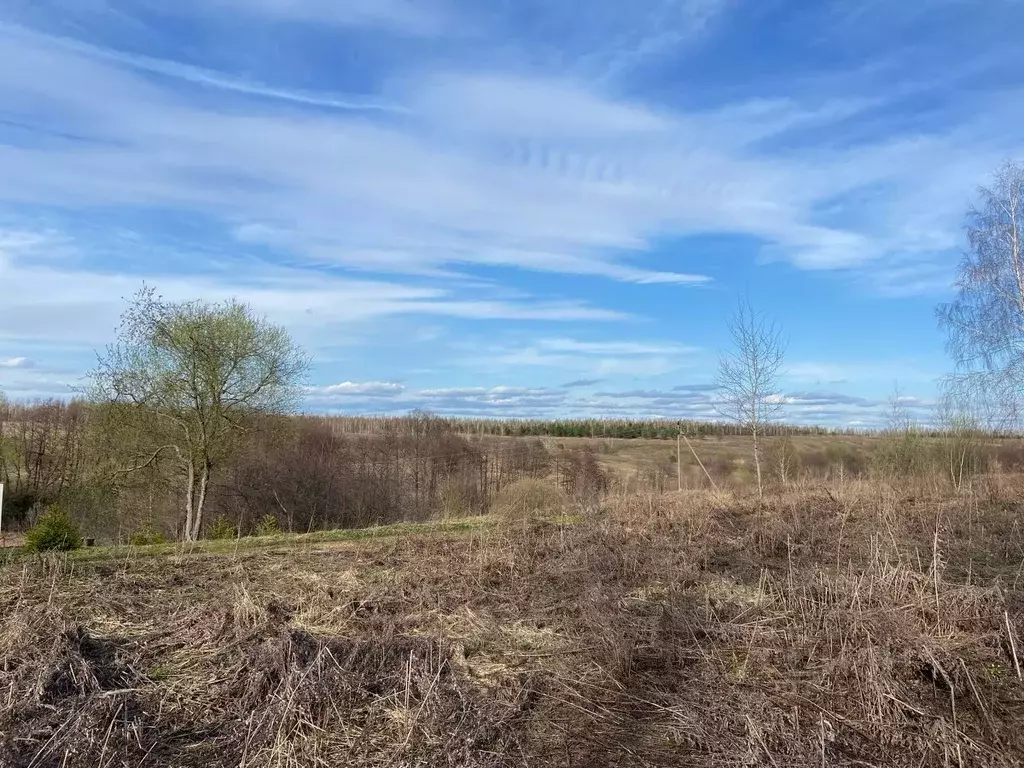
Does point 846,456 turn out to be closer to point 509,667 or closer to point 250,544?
point 250,544

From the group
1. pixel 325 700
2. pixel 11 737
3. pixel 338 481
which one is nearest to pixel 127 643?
pixel 11 737

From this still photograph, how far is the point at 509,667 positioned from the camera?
192 inches

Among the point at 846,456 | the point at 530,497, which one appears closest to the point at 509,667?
the point at 530,497

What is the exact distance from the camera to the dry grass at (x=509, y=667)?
12.1ft

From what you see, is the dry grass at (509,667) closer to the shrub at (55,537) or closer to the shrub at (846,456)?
the shrub at (55,537)

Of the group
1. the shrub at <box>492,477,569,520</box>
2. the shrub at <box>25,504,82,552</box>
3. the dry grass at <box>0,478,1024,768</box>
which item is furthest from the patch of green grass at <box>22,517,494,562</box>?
the shrub at <box>492,477,569,520</box>

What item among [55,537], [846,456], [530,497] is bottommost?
[530,497]

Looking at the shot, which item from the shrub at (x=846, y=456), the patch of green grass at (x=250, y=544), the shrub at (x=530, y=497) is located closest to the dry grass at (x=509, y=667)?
the patch of green grass at (x=250, y=544)

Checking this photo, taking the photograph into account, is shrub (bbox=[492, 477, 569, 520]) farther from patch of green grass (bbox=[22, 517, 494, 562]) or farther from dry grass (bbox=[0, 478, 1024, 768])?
dry grass (bbox=[0, 478, 1024, 768])

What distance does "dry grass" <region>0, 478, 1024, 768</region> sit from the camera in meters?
3.69

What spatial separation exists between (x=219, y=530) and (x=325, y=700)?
15.6 m

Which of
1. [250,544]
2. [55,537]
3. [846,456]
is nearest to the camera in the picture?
[250,544]

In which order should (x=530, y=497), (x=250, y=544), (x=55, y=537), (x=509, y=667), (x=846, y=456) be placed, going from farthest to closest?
(x=846, y=456), (x=530, y=497), (x=55, y=537), (x=250, y=544), (x=509, y=667)

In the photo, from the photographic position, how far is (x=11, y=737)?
11.8ft
